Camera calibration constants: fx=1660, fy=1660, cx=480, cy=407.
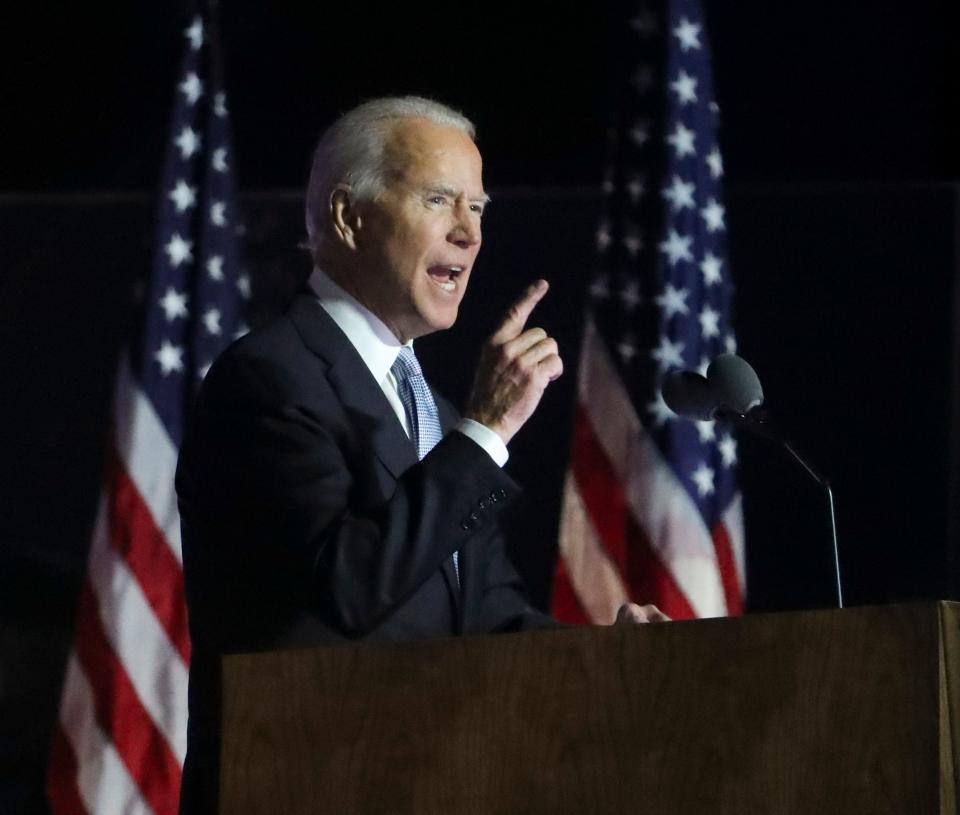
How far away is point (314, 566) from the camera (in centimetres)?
208

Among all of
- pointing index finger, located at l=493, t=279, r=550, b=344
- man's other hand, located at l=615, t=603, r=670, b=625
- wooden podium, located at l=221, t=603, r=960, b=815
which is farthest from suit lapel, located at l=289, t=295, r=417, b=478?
wooden podium, located at l=221, t=603, r=960, b=815

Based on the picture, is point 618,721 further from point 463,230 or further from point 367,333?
point 463,230

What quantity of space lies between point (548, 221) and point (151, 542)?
131cm

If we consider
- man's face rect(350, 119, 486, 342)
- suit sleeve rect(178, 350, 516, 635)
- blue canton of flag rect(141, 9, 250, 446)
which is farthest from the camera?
blue canton of flag rect(141, 9, 250, 446)

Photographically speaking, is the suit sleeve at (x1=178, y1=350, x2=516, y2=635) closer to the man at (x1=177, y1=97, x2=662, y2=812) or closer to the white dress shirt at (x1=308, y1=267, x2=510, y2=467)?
the man at (x1=177, y1=97, x2=662, y2=812)

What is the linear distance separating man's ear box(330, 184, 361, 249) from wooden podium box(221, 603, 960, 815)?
1.01m

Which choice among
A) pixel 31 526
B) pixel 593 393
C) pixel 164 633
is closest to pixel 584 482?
pixel 593 393

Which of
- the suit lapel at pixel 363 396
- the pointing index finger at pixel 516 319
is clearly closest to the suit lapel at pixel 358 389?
the suit lapel at pixel 363 396

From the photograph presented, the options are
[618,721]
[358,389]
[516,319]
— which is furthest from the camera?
[358,389]

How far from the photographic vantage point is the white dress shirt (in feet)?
8.13

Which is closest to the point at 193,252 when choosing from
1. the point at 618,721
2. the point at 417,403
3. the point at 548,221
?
the point at 548,221

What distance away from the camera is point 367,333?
8.26 ft

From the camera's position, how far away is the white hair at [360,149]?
264 centimetres

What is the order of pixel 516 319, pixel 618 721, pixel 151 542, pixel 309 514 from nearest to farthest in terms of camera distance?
1. pixel 618 721
2. pixel 309 514
3. pixel 516 319
4. pixel 151 542
